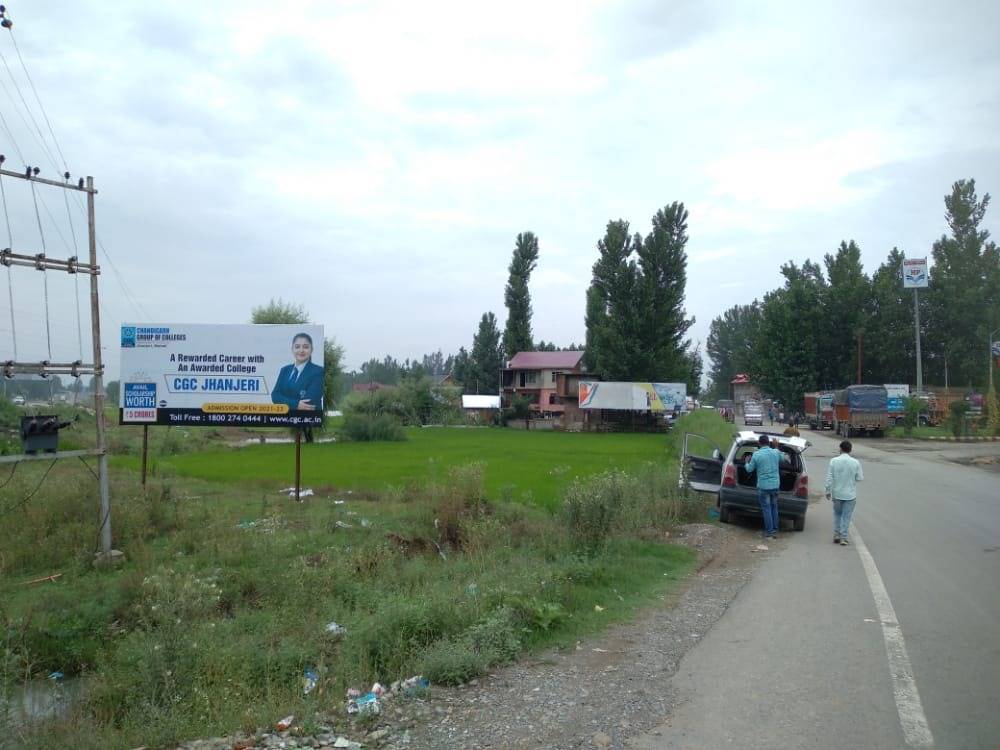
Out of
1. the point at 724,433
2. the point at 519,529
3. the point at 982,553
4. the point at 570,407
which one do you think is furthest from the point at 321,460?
the point at 570,407

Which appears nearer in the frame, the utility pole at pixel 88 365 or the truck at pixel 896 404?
the utility pole at pixel 88 365

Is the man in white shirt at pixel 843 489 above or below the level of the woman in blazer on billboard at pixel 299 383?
below

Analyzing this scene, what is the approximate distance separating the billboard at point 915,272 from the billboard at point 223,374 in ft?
191

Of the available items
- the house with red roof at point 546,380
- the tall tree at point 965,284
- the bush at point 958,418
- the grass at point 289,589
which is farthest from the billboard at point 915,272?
the grass at point 289,589

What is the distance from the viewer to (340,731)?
199 inches

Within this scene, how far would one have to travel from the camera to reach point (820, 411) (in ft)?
215

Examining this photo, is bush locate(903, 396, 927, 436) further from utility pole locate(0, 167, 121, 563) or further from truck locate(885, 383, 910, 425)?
utility pole locate(0, 167, 121, 563)

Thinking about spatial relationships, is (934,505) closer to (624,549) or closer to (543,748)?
(624,549)

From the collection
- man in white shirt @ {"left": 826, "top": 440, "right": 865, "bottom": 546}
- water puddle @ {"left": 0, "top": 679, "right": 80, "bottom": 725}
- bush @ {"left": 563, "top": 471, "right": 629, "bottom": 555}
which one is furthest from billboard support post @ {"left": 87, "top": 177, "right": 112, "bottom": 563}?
man in white shirt @ {"left": 826, "top": 440, "right": 865, "bottom": 546}

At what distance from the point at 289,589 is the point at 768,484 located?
811cm

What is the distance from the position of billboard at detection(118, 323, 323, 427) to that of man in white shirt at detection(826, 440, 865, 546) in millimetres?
11670

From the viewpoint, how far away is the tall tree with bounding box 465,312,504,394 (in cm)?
9988

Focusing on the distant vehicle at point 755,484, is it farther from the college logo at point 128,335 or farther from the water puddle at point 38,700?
the college logo at point 128,335

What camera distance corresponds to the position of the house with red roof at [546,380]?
82.0 meters
